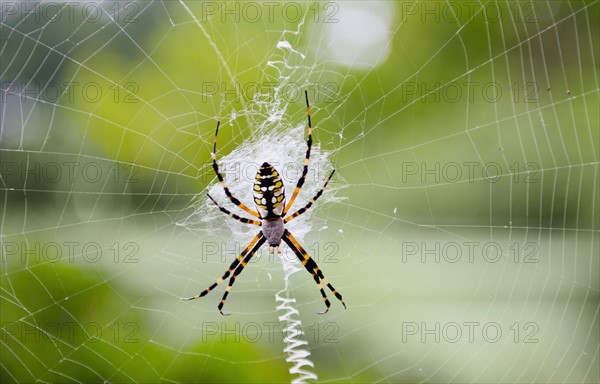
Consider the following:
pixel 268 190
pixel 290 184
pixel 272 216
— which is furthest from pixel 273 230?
pixel 268 190

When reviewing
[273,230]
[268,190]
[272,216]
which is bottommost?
[273,230]

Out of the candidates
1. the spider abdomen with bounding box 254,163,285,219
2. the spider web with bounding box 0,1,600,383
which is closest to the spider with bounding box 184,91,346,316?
the spider abdomen with bounding box 254,163,285,219

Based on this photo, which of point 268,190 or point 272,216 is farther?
point 272,216

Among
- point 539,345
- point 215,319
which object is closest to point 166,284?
point 215,319

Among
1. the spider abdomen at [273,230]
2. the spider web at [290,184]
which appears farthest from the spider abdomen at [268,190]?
the spider web at [290,184]

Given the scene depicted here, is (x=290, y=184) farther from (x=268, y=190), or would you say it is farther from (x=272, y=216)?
(x=268, y=190)

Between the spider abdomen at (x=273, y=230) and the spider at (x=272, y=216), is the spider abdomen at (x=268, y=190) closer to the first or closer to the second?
the spider at (x=272, y=216)
